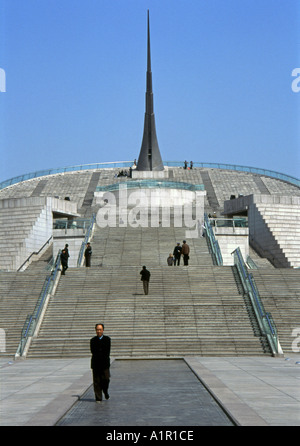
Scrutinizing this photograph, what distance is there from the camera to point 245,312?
Answer: 19.8 m

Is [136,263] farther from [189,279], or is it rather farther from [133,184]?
[133,184]

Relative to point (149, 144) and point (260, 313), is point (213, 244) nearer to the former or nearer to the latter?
point (260, 313)

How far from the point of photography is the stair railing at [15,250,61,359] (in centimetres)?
1764

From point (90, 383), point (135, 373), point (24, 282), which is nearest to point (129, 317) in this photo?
point (24, 282)

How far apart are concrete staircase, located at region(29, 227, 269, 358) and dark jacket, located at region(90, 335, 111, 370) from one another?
7416mm

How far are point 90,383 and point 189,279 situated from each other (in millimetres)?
11016

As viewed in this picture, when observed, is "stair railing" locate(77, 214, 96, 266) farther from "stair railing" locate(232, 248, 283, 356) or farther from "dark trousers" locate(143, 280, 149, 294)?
"stair railing" locate(232, 248, 283, 356)

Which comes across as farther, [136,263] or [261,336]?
[136,263]

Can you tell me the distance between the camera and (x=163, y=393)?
34.5 feet

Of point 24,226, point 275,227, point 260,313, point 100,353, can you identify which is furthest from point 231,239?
point 100,353

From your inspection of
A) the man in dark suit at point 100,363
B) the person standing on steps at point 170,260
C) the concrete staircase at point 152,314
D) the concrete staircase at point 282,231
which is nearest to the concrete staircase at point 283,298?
the concrete staircase at point 152,314

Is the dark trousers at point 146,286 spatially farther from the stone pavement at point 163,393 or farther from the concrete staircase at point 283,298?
the stone pavement at point 163,393

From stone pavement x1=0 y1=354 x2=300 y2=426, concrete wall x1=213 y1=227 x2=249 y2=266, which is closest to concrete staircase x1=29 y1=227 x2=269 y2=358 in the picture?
stone pavement x1=0 y1=354 x2=300 y2=426

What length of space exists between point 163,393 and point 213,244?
17677 millimetres
